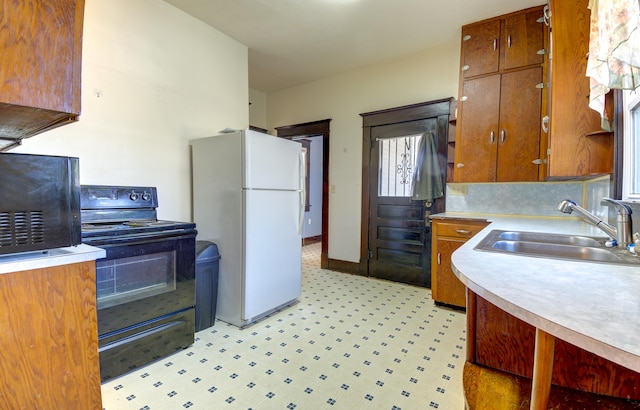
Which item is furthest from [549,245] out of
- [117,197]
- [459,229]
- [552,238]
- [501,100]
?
[117,197]

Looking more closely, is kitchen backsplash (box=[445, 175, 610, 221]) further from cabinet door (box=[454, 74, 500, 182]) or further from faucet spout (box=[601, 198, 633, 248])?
faucet spout (box=[601, 198, 633, 248])

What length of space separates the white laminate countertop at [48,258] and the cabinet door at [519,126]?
3047 millimetres

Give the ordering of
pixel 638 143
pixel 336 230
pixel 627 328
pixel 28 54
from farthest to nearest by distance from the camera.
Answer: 1. pixel 336 230
2. pixel 638 143
3. pixel 28 54
4. pixel 627 328

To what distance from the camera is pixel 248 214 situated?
2393 mm

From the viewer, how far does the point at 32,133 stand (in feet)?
4.22

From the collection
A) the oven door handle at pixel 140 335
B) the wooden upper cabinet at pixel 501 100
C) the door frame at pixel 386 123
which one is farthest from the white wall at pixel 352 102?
the oven door handle at pixel 140 335

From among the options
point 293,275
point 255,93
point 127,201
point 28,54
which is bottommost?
point 293,275

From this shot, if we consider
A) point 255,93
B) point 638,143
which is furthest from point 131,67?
point 638,143

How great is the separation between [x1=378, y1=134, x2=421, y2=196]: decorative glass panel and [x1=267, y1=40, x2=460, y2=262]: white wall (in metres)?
0.31

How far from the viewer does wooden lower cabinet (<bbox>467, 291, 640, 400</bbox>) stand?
91 centimetres

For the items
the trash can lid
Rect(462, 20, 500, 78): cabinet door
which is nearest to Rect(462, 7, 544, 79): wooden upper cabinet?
Rect(462, 20, 500, 78): cabinet door

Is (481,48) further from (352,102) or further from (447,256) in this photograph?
(447,256)

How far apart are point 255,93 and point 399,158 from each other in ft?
8.38

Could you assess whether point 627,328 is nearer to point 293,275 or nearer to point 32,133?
point 32,133
